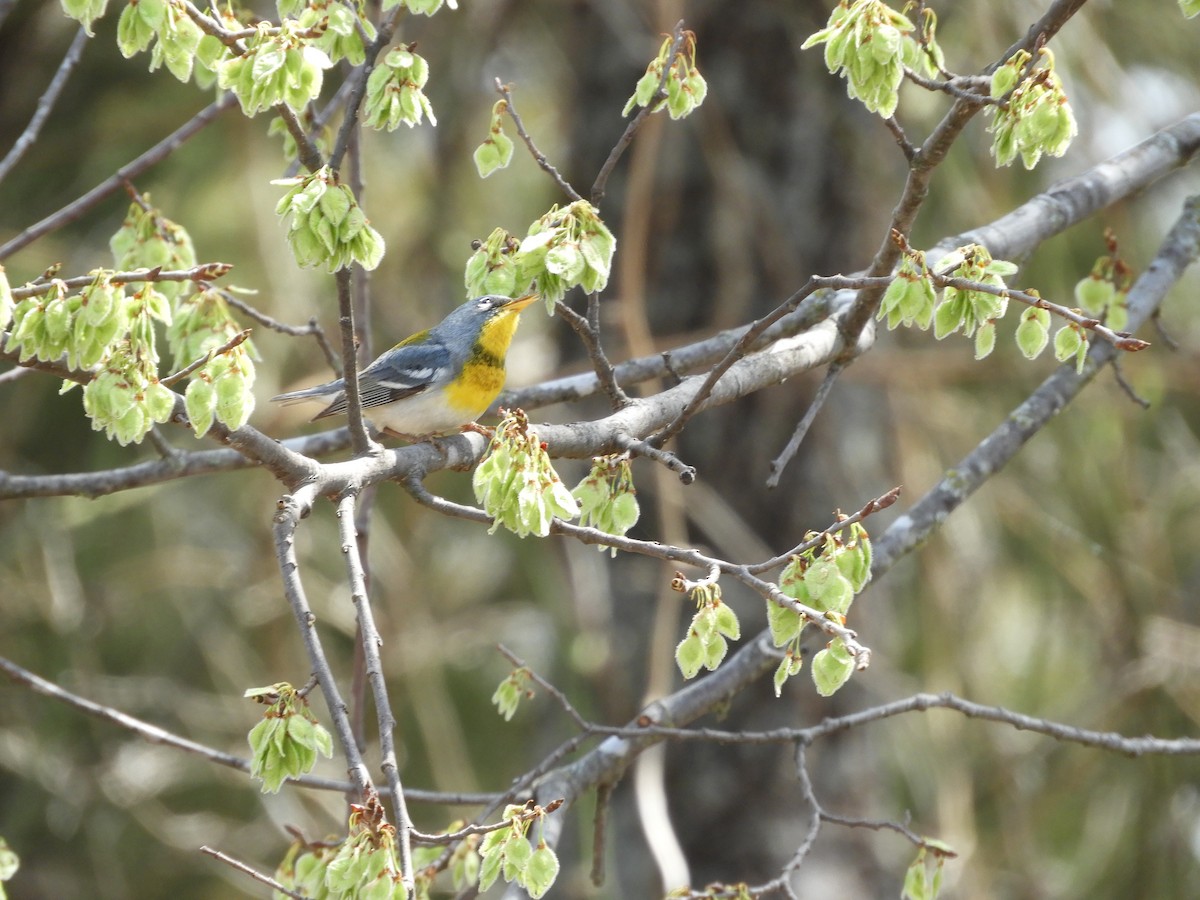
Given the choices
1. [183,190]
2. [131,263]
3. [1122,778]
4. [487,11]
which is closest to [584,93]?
[487,11]

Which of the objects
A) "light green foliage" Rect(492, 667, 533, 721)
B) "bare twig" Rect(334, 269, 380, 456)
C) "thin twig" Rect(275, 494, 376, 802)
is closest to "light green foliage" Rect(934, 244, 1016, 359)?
"bare twig" Rect(334, 269, 380, 456)

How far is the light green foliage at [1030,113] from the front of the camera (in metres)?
2.07

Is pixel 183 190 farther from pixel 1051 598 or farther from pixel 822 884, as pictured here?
pixel 1051 598

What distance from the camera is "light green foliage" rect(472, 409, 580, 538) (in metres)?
1.89

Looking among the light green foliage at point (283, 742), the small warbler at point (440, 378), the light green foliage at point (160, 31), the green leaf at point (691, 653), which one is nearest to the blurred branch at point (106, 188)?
the light green foliage at point (160, 31)

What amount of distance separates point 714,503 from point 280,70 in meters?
3.89

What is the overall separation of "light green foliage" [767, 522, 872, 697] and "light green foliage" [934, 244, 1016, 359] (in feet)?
1.29

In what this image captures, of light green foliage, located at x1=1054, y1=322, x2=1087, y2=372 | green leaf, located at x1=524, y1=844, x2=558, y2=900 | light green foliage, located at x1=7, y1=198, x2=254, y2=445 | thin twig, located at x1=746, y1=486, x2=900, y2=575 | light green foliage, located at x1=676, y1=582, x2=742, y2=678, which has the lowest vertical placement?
green leaf, located at x1=524, y1=844, x2=558, y2=900

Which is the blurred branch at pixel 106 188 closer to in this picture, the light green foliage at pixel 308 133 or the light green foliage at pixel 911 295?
the light green foliage at pixel 308 133

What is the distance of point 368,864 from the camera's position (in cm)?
174

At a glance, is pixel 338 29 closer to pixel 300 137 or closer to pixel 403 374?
pixel 300 137

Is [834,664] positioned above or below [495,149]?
below

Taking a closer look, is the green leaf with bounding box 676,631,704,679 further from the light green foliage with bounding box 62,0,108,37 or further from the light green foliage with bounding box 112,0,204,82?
the light green foliage with bounding box 62,0,108,37

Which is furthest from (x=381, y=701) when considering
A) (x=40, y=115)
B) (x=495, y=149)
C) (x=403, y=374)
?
(x=403, y=374)
